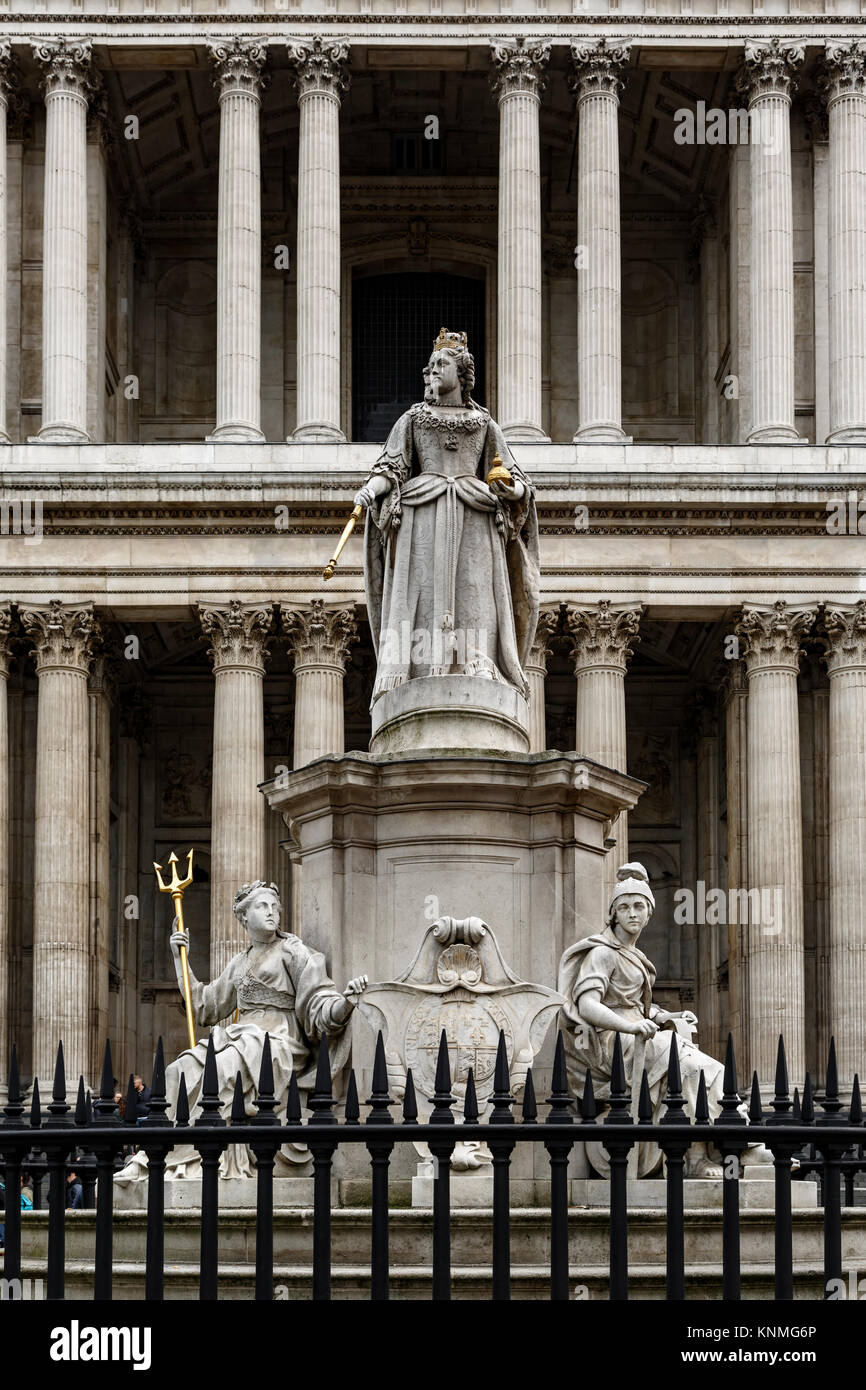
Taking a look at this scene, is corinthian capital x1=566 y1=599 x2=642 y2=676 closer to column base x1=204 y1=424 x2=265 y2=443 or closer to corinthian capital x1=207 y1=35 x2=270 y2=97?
column base x1=204 y1=424 x2=265 y2=443

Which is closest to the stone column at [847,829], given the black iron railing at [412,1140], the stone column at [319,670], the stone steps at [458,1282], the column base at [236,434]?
the stone column at [319,670]

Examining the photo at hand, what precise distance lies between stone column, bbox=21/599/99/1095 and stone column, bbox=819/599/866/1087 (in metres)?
13.4

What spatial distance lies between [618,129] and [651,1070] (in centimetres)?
3964

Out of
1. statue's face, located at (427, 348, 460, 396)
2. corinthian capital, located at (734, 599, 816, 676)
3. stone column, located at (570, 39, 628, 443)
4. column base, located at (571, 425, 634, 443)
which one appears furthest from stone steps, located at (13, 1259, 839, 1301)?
stone column, located at (570, 39, 628, 443)

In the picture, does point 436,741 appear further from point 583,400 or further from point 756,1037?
point 583,400

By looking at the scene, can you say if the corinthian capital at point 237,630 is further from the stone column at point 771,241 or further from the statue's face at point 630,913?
the statue's face at point 630,913

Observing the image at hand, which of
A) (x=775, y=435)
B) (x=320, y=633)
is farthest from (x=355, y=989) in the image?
(x=775, y=435)

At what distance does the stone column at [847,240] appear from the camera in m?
46.3

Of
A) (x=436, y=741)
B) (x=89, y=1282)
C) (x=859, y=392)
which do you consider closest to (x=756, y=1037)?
(x=859, y=392)

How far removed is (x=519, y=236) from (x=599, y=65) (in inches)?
155

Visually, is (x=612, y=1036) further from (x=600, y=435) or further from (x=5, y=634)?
(x=600, y=435)

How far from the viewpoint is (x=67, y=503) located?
44.1 meters

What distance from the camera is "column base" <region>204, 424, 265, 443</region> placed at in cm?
4559

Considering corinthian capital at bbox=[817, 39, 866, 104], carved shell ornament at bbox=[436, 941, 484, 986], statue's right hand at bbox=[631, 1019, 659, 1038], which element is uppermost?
corinthian capital at bbox=[817, 39, 866, 104]
